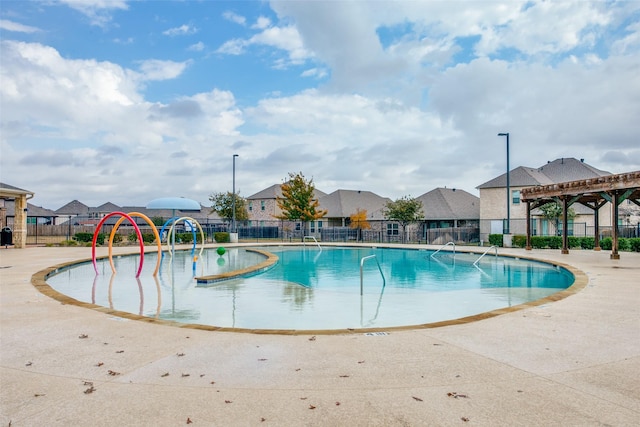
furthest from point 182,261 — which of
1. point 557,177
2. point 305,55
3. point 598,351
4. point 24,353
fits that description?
point 557,177

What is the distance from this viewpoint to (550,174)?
1515 inches

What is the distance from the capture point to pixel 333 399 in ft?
11.6

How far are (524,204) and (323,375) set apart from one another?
3584cm

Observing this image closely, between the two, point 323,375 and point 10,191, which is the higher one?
point 10,191

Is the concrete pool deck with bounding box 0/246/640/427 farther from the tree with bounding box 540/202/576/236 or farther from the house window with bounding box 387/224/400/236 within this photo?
the house window with bounding box 387/224/400/236

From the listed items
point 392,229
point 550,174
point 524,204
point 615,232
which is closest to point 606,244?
point 615,232

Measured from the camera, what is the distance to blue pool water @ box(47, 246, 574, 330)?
8141 mm

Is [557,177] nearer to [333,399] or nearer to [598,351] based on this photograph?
[598,351]

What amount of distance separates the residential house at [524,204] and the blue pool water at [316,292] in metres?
18.7

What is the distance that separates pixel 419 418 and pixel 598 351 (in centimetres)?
297

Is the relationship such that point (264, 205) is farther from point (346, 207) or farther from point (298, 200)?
point (298, 200)

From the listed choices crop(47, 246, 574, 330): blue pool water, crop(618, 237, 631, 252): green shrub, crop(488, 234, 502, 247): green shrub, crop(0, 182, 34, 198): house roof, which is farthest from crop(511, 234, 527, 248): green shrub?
crop(0, 182, 34, 198): house roof

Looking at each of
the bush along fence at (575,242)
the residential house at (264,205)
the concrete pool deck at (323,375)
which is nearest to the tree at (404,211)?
the bush along fence at (575,242)

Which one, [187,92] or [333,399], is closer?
[333,399]
